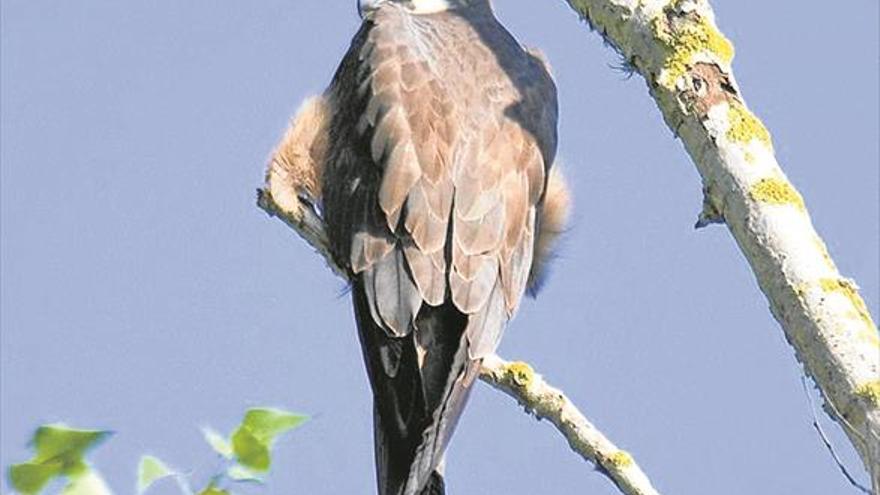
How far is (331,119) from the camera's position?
496cm

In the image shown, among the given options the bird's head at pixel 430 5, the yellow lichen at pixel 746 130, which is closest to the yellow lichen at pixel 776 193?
the yellow lichen at pixel 746 130

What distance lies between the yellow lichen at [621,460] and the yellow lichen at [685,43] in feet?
2.31

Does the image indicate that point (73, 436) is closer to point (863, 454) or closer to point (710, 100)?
point (863, 454)

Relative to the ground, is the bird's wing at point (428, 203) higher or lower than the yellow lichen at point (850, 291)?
higher

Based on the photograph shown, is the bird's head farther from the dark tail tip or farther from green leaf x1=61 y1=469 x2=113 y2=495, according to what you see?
green leaf x1=61 y1=469 x2=113 y2=495

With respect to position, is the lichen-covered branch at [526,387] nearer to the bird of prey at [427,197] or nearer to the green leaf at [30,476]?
the bird of prey at [427,197]

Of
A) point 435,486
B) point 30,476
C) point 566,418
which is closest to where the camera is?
point 30,476

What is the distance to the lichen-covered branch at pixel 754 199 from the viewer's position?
2.33 metres

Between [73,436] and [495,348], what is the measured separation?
2.83 meters

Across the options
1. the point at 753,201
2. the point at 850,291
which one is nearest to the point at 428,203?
the point at 753,201

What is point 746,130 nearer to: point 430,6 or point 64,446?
point 64,446

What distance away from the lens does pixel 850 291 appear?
2459 mm

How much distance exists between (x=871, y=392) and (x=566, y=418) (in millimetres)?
1202

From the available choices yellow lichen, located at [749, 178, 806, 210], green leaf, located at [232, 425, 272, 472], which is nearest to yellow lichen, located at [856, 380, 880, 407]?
yellow lichen, located at [749, 178, 806, 210]
